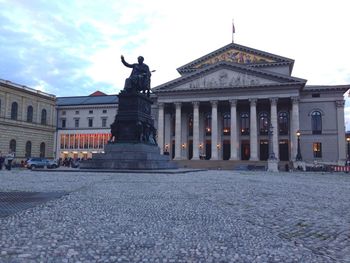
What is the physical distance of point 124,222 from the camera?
22.4 feet

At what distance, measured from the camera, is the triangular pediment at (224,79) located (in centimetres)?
6119

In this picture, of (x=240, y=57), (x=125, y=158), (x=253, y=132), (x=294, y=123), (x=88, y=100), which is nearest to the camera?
(x=125, y=158)

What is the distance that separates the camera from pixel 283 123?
218 feet

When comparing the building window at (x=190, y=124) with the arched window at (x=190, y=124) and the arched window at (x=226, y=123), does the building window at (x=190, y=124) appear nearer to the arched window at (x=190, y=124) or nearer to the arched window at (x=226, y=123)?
the arched window at (x=190, y=124)

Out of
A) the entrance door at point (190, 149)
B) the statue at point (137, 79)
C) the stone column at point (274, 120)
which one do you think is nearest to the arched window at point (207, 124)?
the entrance door at point (190, 149)

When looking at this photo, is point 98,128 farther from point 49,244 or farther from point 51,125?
point 49,244

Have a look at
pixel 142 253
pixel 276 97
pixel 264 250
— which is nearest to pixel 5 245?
pixel 142 253

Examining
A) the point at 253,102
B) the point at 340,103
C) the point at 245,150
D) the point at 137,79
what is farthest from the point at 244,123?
the point at 137,79

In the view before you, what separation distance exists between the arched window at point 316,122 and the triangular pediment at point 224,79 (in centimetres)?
1074

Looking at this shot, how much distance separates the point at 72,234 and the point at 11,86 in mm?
67652

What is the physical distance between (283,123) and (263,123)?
12.3 ft

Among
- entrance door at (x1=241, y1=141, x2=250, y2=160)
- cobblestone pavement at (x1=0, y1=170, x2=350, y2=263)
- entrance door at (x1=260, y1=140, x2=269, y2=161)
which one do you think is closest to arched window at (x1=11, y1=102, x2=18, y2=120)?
entrance door at (x1=241, y1=141, x2=250, y2=160)

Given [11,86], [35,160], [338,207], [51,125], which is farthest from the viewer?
[51,125]

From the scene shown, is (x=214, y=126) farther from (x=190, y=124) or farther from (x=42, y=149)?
(x=42, y=149)
